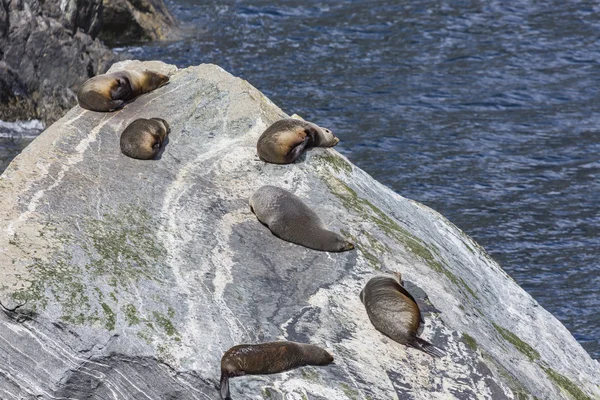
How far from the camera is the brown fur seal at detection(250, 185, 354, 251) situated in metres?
6.03

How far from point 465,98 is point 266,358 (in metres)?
11.2

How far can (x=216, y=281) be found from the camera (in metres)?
5.57

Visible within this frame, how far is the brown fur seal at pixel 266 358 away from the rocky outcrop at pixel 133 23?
13192 mm

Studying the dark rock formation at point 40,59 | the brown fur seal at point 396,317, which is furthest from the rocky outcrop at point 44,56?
the brown fur seal at point 396,317

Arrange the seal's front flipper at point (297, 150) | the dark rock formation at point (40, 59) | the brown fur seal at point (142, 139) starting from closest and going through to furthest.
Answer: the brown fur seal at point (142, 139), the seal's front flipper at point (297, 150), the dark rock formation at point (40, 59)

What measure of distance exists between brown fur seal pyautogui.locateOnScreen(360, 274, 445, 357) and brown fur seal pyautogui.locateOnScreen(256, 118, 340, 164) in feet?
5.44

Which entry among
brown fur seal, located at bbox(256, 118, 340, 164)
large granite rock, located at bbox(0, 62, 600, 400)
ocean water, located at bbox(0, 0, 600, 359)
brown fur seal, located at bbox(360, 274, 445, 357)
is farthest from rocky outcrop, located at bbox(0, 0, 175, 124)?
brown fur seal, located at bbox(360, 274, 445, 357)

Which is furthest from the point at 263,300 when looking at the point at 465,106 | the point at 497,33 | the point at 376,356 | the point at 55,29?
the point at 497,33

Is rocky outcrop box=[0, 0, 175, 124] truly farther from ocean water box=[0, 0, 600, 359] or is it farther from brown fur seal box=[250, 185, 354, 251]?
brown fur seal box=[250, 185, 354, 251]

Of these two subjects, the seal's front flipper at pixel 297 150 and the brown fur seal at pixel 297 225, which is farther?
the seal's front flipper at pixel 297 150

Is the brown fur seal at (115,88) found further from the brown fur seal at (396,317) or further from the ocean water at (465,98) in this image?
the ocean water at (465,98)

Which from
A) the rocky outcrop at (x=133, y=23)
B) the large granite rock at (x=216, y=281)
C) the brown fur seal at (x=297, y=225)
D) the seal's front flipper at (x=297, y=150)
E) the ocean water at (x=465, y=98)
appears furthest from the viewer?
the rocky outcrop at (x=133, y=23)

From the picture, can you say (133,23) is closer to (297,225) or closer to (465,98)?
(465,98)

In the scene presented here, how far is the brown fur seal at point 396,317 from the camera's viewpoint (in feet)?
17.6
